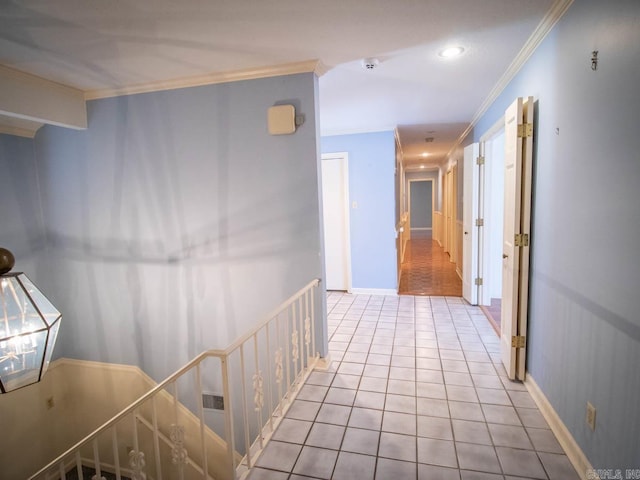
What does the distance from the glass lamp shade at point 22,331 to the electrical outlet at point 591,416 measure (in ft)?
7.54

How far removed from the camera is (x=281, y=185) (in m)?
2.61

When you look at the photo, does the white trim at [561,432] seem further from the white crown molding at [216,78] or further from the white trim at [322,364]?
the white crown molding at [216,78]

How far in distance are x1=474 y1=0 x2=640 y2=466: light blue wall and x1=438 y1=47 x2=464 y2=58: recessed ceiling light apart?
0.46 metres

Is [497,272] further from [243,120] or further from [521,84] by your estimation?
[243,120]

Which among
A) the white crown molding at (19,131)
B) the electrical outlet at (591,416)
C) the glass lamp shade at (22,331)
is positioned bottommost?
the electrical outlet at (591,416)

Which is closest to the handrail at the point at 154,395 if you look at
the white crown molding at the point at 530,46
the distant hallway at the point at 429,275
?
the white crown molding at the point at 530,46

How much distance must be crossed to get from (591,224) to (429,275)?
4509 mm

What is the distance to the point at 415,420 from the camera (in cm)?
200

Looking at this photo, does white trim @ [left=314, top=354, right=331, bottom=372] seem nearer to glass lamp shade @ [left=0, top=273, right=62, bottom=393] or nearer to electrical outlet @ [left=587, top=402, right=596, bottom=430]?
electrical outlet @ [left=587, top=402, right=596, bottom=430]

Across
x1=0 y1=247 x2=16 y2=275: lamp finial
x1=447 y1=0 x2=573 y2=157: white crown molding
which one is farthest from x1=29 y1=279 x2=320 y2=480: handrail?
x1=447 y1=0 x2=573 y2=157: white crown molding

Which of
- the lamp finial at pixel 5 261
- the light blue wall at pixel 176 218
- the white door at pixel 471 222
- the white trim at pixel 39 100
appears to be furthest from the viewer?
the white door at pixel 471 222

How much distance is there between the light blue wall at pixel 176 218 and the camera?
261 cm

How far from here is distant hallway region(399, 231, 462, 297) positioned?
4867 millimetres

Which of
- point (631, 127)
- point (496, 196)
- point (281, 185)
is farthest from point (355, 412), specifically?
point (496, 196)
